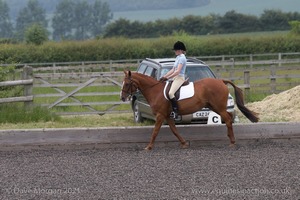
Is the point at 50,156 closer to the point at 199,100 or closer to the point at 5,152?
the point at 5,152

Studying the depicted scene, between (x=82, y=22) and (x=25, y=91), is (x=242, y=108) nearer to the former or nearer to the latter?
(x=25, y=91)

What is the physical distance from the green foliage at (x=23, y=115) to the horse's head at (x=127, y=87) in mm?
3501

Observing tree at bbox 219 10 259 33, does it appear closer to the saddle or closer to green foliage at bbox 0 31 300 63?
green foliage at bbox 0 31 300 63

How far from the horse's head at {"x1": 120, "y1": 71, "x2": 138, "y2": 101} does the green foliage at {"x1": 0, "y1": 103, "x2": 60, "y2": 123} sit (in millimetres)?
3501

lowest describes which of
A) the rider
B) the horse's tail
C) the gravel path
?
the gravel path

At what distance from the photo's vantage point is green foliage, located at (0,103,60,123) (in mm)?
16219

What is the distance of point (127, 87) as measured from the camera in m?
13.7

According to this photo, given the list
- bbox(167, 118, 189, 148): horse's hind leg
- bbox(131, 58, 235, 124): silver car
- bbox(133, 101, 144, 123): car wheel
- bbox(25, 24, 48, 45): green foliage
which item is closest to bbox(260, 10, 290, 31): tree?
bbox(25, 24, 48, 45): green foliage

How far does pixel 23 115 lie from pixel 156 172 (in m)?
6.65

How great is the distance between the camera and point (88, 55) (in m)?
56.3

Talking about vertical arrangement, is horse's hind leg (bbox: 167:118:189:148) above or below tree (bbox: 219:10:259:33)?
above

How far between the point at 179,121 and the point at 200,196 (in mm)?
6477

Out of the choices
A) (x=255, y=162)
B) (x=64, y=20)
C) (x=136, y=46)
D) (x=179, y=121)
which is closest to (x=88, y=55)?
(x=136, y=46)

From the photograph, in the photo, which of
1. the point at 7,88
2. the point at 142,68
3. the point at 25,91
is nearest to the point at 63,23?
the point at 25,91
